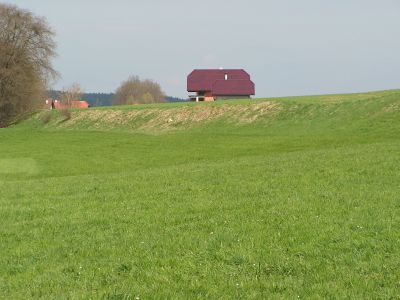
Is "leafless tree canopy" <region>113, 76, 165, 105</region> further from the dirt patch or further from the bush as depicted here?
the dirt patch

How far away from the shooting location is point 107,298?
6.09 metres

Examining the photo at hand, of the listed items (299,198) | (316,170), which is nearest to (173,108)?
(316,170)

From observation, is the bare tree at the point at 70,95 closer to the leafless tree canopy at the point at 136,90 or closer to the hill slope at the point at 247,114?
the hill slope at the point at 247,114

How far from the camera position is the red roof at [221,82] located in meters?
116

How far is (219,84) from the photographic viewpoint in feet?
383

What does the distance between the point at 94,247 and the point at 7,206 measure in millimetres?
5524

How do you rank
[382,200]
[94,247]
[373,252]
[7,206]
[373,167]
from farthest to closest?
[373,167] → [7,206] → [382,200] → [94,247] → [373,252]

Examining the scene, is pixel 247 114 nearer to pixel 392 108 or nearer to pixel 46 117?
pixel 392 108

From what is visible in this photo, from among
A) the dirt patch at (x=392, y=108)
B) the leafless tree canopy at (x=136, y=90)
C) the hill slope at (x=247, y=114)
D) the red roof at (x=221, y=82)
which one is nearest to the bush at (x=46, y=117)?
the hill slope at (x=247, y=114)

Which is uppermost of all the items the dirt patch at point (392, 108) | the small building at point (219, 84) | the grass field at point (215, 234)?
the small building at point (219, 84)

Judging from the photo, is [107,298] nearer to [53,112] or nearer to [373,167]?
[373,167]

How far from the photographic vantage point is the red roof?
116 meters

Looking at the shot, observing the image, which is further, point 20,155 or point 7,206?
point 20,155

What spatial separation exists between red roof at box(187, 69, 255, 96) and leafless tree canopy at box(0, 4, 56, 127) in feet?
156
